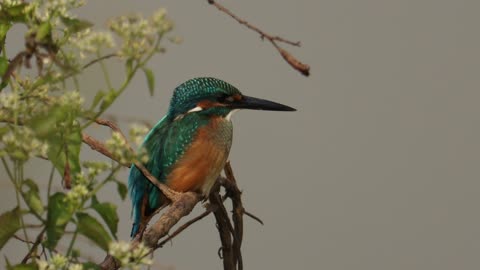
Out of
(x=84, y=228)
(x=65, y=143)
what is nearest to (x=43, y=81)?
(x=65, y=143)

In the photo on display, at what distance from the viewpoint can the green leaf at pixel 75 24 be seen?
108 centimetres

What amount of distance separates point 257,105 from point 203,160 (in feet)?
0.64

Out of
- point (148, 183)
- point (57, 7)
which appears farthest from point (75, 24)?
point (148, 183)

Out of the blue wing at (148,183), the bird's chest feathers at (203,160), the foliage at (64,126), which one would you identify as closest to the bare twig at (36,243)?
the foliage at (64,126)

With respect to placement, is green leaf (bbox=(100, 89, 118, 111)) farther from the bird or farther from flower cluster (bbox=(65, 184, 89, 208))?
the bird

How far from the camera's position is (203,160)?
2.13 meters

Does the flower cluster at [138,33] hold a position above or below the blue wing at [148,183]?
above

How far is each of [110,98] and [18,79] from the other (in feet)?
0.59

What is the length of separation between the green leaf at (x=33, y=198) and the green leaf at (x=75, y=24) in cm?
20

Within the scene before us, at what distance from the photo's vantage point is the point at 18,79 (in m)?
1.12

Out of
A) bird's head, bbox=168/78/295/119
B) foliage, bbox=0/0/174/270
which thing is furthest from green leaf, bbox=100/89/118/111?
bird's head, bbox=168/78/295/119

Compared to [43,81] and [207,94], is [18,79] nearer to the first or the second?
[43,81]

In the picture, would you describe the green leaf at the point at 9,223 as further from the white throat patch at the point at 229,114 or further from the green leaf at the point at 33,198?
the white throat patch at the point at 229,114

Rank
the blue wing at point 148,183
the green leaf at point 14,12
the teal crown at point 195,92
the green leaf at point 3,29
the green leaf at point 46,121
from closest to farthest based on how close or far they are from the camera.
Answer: the green leaf at point 46,121 → the green leaf at point 14,12 → the green leaf at point 3,29 → the blue wing at point 148,183 → the teal crown at point 195,92
